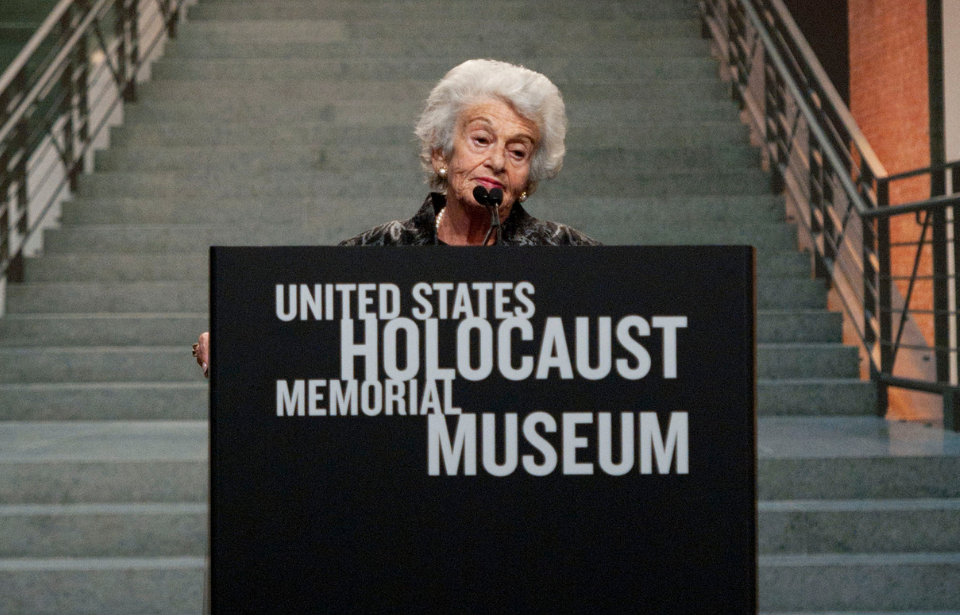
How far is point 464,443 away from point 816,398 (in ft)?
9.53

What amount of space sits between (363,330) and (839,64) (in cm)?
737

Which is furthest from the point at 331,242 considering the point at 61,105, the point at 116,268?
the point at 61,105

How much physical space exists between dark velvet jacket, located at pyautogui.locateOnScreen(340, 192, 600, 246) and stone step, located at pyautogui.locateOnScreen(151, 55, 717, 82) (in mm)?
3845

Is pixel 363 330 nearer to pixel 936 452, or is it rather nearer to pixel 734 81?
pixel 936 452

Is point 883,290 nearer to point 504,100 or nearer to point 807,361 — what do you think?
point 807,361

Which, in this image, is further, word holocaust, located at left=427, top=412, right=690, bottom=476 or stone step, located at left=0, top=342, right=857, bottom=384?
stone step, located at left=0, top=342, right=857, bottom=384

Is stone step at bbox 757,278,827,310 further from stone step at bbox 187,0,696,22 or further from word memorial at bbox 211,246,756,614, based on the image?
word memorial at bbox 211,246,756,614

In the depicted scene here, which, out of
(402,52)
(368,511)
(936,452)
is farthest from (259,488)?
(402,52)

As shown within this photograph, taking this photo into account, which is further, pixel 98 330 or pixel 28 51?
pixel 28 51

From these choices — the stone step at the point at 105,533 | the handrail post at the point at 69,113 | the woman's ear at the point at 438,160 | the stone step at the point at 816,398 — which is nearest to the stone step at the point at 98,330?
the handrail post at the point at 69,113

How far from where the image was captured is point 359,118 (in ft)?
16.1

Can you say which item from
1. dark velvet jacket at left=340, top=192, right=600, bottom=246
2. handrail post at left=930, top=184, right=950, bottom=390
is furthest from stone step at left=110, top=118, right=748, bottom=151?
dark velvet jacket at left=340, top=192, right=600, bottom=246

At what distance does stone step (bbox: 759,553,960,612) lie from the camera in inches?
96.7

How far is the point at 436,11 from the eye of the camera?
591 centimetres
